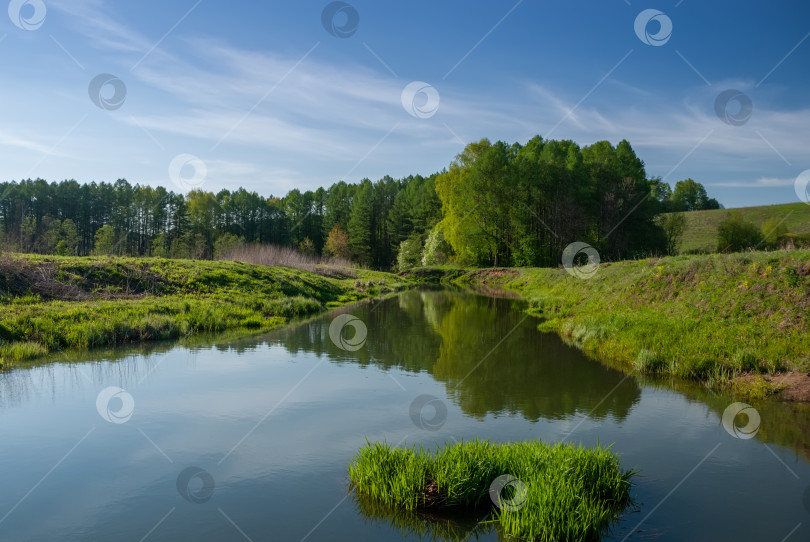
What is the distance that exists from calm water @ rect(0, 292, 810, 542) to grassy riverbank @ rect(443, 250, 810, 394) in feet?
4.14

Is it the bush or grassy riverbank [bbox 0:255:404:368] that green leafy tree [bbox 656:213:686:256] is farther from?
grassy riverbank [bbox 0:255:404:368]

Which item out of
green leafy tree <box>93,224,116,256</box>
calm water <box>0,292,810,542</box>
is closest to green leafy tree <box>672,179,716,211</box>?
green leafy tree <box>93,224,116,256</box>

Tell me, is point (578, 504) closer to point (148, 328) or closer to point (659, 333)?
point (659, 333)

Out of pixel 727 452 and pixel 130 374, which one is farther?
pixel 130 374

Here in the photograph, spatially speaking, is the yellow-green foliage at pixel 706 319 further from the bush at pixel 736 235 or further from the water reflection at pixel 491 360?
the bush at pixel 736 235

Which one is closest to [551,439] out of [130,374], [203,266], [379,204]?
[130,374]

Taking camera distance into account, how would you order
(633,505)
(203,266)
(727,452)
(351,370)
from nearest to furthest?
(633,505)
(727,452)
(351,370)
(203,266)

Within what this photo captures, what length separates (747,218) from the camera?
7631 cm

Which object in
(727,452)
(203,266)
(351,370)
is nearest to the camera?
(727,452)

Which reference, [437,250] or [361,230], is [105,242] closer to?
Result: [361,230]

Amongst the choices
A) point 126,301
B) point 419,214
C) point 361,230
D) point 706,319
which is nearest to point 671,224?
point 419,214

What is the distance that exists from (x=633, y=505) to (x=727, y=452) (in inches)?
110

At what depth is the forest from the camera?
54.1 m

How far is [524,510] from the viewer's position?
5781 mm
